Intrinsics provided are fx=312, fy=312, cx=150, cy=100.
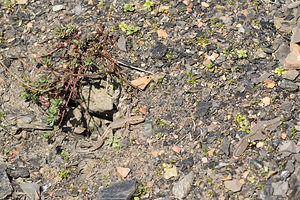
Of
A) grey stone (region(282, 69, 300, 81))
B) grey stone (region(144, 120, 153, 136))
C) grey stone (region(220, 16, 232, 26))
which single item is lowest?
grey stone (region(144, 120, 153, 136))

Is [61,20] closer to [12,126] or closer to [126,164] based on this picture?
[12,126]

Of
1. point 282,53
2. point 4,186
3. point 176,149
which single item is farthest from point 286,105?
point 4,186

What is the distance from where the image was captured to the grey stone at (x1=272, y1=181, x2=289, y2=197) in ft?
10.6

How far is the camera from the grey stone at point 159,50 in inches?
166

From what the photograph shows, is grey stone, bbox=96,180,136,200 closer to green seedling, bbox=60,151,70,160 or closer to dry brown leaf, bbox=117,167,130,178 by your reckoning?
dry brown leaf, bbox=117,167,130,178

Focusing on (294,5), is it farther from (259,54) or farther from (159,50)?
(159,50)

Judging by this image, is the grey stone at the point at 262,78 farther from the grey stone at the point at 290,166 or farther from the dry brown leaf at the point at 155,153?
the dry brown leaf at the point at 155,153

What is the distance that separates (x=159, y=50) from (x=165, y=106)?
0.81 meters

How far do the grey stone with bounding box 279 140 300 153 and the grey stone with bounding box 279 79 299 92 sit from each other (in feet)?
2.25

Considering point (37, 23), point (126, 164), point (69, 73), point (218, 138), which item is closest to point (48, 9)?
point (37, 23)

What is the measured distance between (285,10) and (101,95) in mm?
2815

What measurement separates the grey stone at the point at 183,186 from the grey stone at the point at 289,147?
1033 mm

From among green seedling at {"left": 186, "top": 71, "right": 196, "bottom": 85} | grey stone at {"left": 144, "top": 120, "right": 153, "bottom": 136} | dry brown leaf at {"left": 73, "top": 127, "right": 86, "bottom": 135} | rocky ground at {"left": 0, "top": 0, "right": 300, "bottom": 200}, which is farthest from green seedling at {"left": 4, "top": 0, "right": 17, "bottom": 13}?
green seedling at {"left": 186, "top": 71, "right": 196, "bottom": 85}

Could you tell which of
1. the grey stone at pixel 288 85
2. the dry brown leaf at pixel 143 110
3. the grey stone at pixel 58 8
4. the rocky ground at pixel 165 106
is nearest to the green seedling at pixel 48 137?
the rocky ground at pixel 165 106
